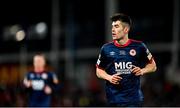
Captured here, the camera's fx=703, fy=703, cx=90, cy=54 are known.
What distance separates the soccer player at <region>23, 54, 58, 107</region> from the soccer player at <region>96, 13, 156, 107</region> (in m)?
4.94

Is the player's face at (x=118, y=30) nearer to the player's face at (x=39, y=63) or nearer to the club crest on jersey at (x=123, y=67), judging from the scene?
the club crest on jersey at (x=123, y=67)

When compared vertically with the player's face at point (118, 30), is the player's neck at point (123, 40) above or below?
below

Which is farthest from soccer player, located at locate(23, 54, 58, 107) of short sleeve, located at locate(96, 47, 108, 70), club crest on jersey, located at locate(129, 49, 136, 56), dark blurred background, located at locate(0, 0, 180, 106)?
club crest on jersey, located at locate(129, 49, 136, 56)

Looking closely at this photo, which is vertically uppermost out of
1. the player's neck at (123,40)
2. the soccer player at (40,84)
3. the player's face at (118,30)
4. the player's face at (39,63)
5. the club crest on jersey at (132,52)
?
the player's face at (118,30)

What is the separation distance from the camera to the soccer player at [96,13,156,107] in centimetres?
820

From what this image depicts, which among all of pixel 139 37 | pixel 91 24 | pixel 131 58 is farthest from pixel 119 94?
pixel 91 24

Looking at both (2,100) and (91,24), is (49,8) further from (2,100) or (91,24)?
(2,100)

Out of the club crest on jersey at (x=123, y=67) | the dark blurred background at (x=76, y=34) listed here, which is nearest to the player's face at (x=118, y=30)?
the club crest on jersey at (x=123, y=67)

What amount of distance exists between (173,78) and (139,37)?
2713mm

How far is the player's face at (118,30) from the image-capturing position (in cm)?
822

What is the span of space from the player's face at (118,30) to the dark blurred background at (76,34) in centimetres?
1013

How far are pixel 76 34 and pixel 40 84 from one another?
44.7ft

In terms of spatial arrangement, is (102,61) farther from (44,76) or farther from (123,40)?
(44,76)

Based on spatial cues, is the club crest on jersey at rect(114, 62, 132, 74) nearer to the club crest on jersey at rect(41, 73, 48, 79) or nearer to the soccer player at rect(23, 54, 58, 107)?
the soccer player at rect(23, 54, 58, 107)
